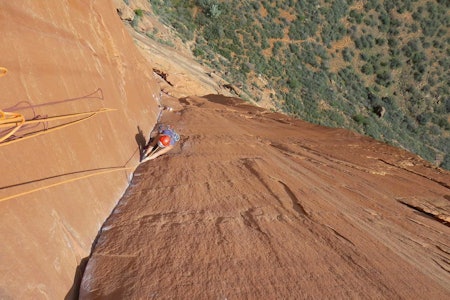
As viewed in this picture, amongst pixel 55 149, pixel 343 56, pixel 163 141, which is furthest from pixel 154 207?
pixel 343 56

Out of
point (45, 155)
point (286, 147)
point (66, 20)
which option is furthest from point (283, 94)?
point (45, 155)

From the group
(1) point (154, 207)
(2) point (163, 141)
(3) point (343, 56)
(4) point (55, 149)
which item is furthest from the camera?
(3) point (343, 56)

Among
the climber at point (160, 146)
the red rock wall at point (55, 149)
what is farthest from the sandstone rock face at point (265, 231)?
the red rock wall at point (55, 149)

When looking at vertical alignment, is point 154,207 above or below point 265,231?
above

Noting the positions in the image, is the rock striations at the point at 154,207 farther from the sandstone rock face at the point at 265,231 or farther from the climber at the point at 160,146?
the climber at the point at 160,146

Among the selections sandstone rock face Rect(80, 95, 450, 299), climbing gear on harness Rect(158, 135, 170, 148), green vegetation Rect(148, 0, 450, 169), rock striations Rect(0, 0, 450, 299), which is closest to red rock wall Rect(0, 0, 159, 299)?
rock striations Rect(0, 0, 450, 299)

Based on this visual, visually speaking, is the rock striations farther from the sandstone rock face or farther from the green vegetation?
the green vegetation

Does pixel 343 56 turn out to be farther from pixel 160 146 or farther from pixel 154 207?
pixel 154 207
